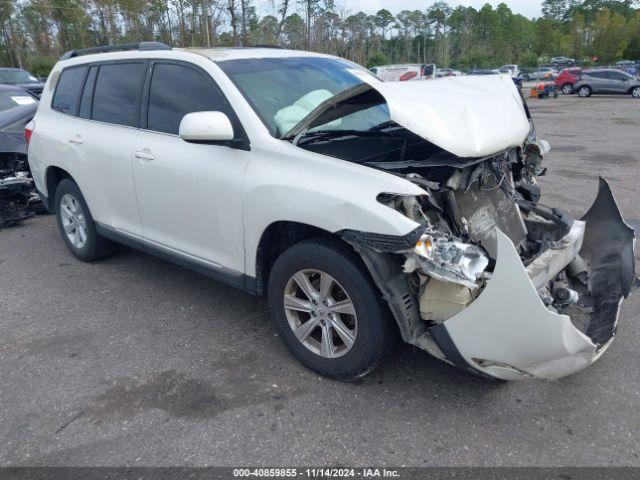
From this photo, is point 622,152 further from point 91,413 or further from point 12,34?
point 12,34

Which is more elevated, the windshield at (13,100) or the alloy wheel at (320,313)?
the windshield at (13,100)

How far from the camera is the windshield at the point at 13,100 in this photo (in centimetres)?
862

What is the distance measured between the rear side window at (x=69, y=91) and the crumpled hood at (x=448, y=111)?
268 cm

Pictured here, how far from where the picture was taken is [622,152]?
428 inches

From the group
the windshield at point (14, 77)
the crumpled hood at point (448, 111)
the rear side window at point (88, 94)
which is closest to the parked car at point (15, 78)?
the windshield at point (14, 77)

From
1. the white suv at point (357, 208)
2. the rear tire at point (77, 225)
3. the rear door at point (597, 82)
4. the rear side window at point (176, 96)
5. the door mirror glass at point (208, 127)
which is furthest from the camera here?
the rear door at point (597, 82)

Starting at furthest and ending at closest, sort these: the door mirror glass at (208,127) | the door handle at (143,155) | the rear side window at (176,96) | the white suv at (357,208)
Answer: the door handle at (143,155) < the rear side window at (176,96) < the door mirror glass at (208,127) < the white suv at (357,208)

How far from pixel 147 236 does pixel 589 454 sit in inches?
130

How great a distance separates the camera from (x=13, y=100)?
8.79m

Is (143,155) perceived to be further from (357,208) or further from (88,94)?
(357,208)

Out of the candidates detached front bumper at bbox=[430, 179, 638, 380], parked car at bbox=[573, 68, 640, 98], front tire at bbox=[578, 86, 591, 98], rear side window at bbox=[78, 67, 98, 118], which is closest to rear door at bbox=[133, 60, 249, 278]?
rear side window at bbox=[78, 67, 98, 118]

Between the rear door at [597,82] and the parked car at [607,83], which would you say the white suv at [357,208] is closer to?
the parked car at [607,83]

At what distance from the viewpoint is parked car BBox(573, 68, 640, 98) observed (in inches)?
1139

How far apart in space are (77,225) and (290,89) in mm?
2810
